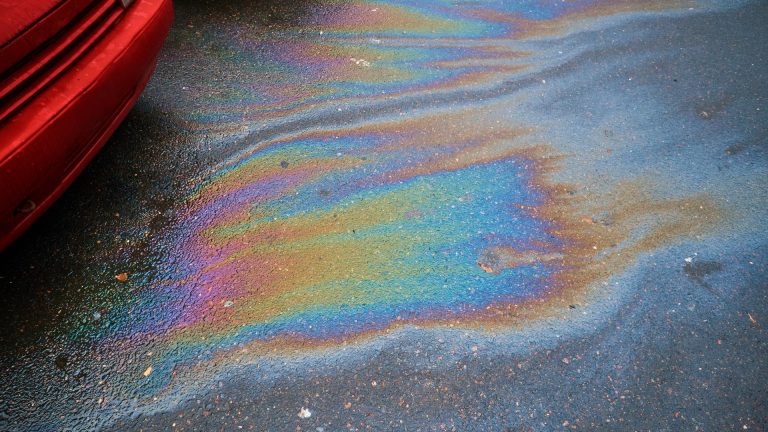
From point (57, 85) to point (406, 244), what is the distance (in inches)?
62.3

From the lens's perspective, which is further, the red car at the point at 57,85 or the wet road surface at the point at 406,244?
the wet road surface at the point at 406,244

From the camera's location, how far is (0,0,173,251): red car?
187 centimetres

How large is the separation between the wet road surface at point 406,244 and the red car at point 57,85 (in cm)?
44

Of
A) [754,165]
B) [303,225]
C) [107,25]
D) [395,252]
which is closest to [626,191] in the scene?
[754,165]

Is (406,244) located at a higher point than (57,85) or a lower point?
lower

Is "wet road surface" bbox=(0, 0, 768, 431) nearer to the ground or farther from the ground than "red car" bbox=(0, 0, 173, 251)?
nearer to the ground

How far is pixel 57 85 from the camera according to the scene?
6.69 feet

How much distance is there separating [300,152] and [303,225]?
53cm

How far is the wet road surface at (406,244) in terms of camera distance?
2018 mm

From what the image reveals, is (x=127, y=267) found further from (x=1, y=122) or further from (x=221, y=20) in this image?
(x=221, y=20)

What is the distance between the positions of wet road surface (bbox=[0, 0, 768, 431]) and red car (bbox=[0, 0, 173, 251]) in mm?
439

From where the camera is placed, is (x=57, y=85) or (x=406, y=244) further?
(x=406, y=244)

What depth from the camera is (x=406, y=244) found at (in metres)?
2.51

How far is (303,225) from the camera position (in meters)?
2.57
